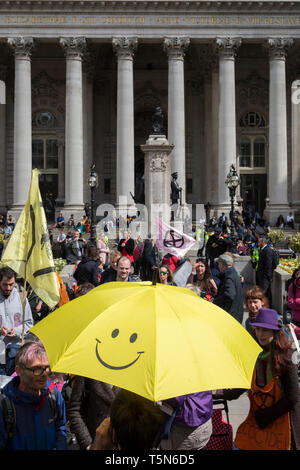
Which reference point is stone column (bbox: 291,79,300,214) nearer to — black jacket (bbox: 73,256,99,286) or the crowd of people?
black jacket (bbox: 73,256,99,286)

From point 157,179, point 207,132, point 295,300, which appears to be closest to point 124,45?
point 207,132

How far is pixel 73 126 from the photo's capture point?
128 ft

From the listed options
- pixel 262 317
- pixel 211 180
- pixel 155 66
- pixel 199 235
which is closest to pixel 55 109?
pixel 155 66

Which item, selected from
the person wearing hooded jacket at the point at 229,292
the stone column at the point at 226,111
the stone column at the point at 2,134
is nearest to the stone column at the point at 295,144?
the stone column at the point at 226,111

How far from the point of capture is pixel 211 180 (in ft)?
146

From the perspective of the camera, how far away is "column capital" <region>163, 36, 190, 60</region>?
39188 millimetres

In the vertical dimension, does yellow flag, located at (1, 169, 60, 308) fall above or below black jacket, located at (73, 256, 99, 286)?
above

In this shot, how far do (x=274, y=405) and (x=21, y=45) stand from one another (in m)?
38.2

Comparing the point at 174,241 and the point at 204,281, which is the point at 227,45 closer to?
the point at 174,241

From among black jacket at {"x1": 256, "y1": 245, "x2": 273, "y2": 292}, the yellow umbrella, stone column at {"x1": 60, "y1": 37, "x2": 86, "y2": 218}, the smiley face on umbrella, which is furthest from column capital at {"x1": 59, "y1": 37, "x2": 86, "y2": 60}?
the smiley face on umbrella

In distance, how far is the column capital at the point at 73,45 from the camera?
3900 cm

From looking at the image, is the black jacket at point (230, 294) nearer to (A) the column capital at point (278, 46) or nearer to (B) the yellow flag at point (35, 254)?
(B) the yellow flag at point (35, 254)

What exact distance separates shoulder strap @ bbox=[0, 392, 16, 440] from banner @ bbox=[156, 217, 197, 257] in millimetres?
9138
